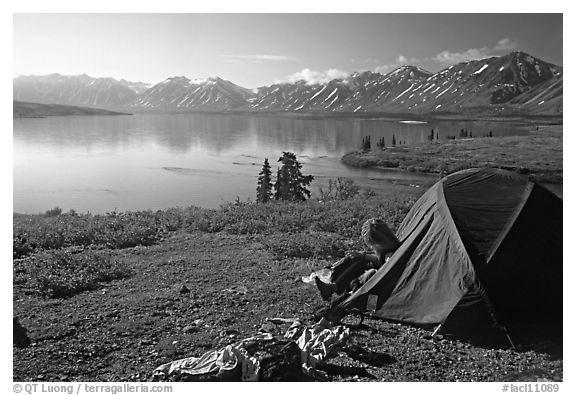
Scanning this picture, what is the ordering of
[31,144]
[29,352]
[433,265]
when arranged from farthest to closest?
[31,144] < [433,265] < [29,352]

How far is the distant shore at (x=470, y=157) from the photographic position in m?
40.1

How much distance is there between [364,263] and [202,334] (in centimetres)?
307

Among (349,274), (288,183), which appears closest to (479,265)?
(349,274)

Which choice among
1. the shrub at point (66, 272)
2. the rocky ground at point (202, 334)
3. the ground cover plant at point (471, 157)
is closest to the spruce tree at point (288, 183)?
the ground cover plant at point (471, 157)

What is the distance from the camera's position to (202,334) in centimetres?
718

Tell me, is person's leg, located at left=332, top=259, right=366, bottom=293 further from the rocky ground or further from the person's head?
the rocky ground

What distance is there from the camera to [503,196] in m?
Result: 8.21

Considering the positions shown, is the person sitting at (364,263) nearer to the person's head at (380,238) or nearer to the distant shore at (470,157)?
the person's head at (380,238)

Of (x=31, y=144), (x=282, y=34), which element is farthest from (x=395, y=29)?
(x=31, y=144)

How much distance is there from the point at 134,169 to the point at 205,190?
1073cm

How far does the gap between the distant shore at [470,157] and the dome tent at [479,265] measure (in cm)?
2894
